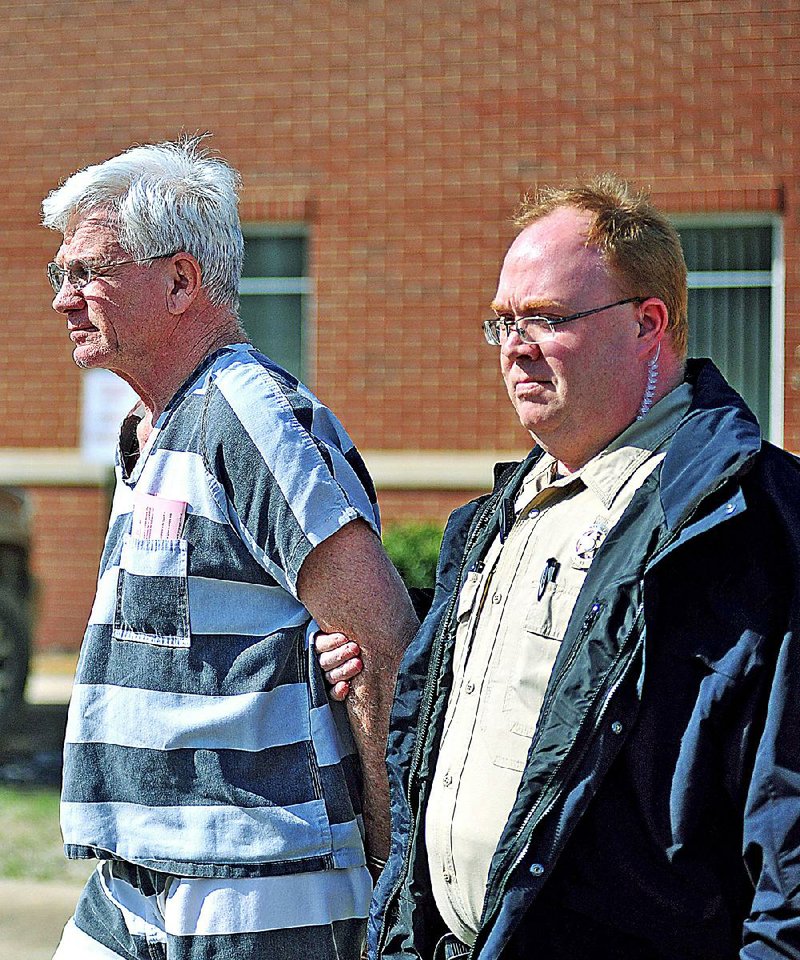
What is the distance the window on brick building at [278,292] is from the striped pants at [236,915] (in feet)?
26.6

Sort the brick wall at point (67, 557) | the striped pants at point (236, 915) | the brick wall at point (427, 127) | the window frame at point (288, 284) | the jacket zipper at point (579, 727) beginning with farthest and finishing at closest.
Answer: the brick wall at point (67, 557) < the window frame at point (288, 284) < the brick wall at point (427, 127) < the striped pants at point (236, 915) < the jacket zipper at point (579, 727)

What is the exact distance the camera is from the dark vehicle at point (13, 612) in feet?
25.0

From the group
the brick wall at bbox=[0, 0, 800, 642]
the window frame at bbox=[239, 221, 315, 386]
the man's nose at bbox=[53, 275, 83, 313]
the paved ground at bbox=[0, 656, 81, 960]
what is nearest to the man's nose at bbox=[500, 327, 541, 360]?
the man's nose at bbox=[53, 275, 83, 313]

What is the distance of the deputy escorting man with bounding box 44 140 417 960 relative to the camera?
2.35 metres

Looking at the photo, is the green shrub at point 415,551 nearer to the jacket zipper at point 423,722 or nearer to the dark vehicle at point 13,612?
the dark vehicle at point 13,612

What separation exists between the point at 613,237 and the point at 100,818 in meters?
1.33

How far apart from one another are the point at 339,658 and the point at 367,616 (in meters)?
0.09

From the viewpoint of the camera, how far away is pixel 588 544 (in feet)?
6.66

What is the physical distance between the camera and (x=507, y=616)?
209 centimetres

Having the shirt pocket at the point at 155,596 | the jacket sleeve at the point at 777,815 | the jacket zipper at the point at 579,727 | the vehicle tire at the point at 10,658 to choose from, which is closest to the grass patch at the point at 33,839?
the vehicle tire at the point at 10,658

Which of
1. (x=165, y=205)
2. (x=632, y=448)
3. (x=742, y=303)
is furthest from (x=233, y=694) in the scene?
(x=742, y=303)

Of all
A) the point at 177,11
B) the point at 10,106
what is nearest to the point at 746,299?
the point at 177,11

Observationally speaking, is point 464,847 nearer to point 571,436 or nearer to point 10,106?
point 571,436

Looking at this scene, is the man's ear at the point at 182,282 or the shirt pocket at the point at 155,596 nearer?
the shirt pocket at the point at 155,596
